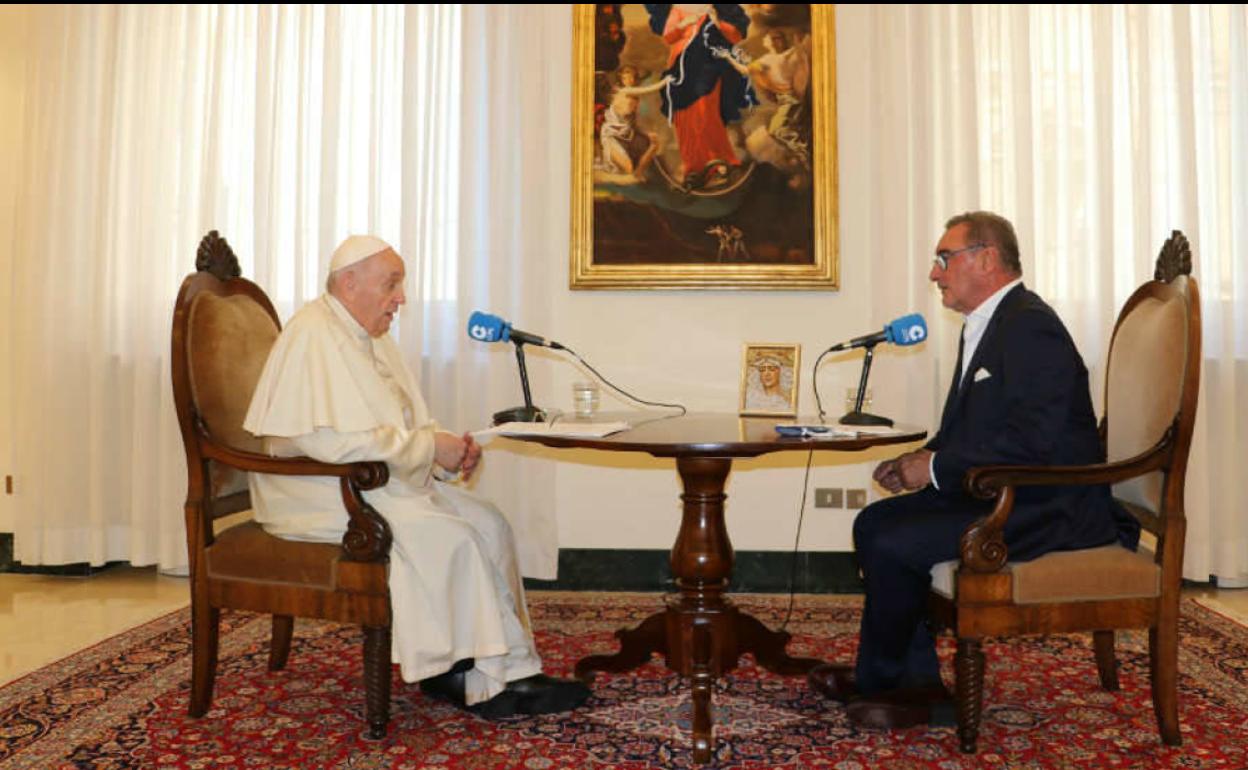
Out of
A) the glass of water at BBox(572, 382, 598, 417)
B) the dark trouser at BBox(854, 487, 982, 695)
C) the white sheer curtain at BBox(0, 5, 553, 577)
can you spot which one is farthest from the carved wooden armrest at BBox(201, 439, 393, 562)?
the white sheer curtain at BBox(0, 5, 553, 577)

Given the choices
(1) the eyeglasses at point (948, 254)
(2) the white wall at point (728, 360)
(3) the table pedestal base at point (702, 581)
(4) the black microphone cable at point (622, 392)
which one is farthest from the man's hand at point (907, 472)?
(2) the white wall at point (728, 360)

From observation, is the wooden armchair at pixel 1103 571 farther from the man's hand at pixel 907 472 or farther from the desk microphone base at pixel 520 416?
the desk microphone base at pixel 520 416

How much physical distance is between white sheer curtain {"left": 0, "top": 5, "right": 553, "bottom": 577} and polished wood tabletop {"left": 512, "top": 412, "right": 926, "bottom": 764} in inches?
70.1

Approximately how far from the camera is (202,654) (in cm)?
316

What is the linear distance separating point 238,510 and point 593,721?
1.34 m

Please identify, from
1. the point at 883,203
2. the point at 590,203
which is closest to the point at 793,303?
the point at 883,203

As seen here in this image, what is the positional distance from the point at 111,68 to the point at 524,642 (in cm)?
394

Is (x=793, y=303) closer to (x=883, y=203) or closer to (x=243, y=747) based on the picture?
(x=883, y=203)

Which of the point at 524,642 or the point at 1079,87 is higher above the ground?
the point at 1079,87

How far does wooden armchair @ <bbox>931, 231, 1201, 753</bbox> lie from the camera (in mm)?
2807

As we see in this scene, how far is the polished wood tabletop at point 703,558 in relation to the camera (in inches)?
112

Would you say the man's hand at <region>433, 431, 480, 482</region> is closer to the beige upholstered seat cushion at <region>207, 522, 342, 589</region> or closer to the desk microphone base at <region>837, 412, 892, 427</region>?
the beige upholstered seat cushion at <region>207, 522, 342, 589</region>

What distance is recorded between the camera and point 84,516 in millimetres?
5438

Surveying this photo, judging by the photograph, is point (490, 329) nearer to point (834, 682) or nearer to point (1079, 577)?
point (834, 682)
